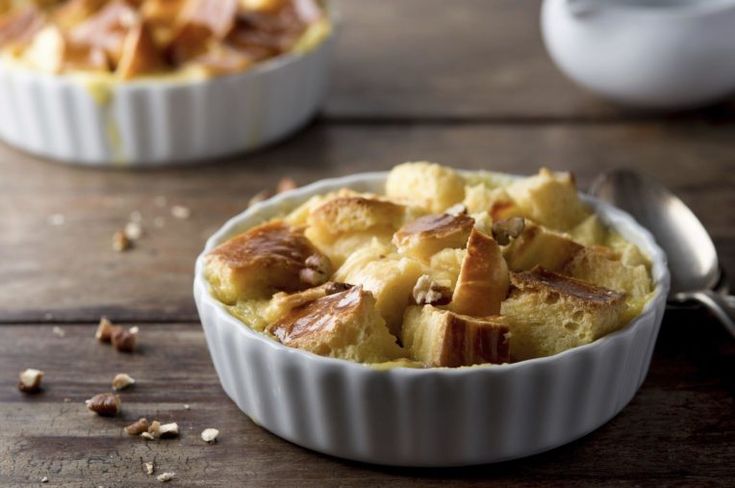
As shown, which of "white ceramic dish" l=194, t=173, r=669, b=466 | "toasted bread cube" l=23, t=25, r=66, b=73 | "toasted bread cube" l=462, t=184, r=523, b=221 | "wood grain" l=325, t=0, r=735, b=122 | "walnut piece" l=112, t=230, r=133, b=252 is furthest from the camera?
"wood grain" l=325, t=0, r=735, b=122

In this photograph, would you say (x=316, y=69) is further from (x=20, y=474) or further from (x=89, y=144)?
(x=20, y=474)

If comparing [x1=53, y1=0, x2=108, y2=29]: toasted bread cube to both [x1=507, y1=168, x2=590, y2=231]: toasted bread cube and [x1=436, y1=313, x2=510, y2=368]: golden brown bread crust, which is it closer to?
[x1=507, y1=168, x2=590, y2=231]: toasted bread cube

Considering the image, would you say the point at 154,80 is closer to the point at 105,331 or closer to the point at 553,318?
the point at 105,331

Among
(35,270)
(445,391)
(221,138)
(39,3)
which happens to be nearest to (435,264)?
(445,391)

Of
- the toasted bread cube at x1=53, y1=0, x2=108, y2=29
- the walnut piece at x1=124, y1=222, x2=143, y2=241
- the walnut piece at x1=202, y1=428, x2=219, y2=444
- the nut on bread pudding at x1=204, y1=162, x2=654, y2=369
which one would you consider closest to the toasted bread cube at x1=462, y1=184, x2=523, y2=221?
the nut on bread pudding at x1=204, y1=162, x2=654, y2=369

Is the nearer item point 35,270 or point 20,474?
point 20,474

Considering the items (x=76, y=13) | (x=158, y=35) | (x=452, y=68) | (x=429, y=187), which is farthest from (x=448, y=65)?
(x=429, y=187)
